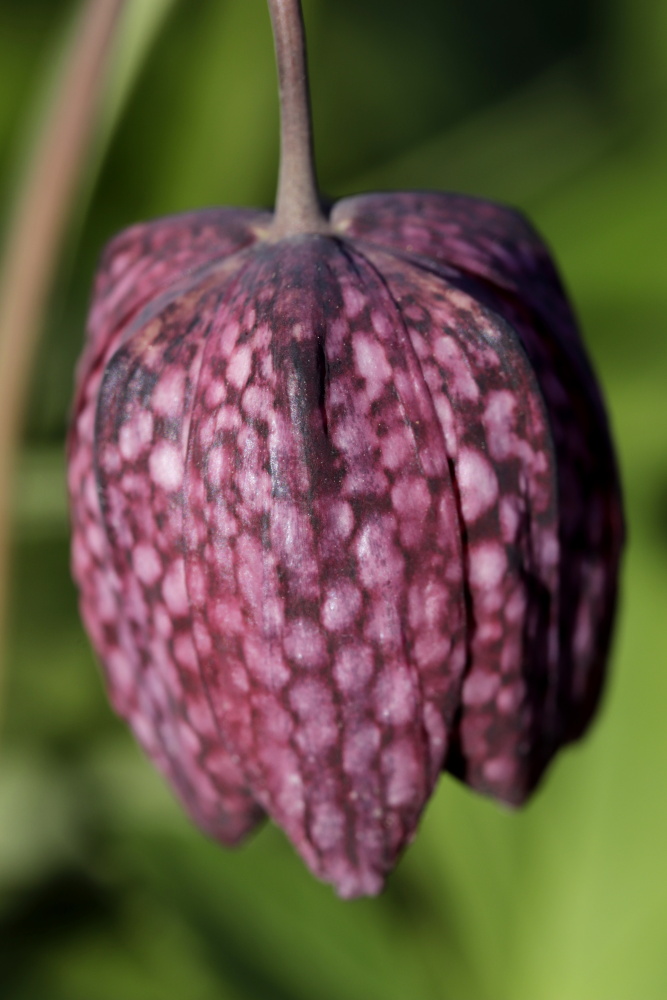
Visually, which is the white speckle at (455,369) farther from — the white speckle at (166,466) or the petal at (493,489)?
the white speckle at (166,466)

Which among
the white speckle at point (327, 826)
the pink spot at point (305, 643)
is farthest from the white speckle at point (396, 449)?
the white speckle at point (327, 826)

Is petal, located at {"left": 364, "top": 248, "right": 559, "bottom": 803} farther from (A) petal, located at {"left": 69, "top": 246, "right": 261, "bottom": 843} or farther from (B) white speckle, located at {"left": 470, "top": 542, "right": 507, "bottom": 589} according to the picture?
(A) petal, located at {"left": 69, "top": 246, "right": 261, "bottom": 843}

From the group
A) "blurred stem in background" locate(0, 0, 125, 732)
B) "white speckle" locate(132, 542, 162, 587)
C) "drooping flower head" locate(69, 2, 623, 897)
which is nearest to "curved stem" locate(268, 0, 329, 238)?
"drooping flower head" locate(69, 2, 623, 897)

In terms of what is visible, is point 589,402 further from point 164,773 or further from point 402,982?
point 402,982

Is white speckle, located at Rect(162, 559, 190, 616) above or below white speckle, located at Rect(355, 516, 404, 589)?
below

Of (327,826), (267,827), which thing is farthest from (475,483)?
(267,827)

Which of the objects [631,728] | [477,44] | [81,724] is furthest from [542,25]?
[81,724]

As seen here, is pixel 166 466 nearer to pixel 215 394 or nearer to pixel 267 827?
pixel 215 394
